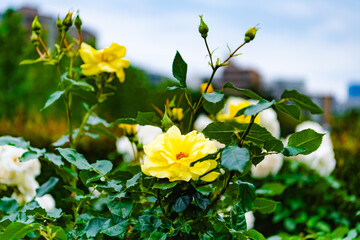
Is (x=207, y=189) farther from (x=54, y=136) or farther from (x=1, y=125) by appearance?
(x=1, y=125)

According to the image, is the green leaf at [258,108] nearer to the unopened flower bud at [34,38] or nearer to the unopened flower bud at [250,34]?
the unopened flower bud at [250,34]

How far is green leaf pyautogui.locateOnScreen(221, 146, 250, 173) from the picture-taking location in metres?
0.74

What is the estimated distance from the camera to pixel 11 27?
6430mm

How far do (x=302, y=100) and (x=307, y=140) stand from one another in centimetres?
10

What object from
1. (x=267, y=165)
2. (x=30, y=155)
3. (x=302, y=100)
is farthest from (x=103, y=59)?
(x=267, y=165)

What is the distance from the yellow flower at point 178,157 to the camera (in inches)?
33.7

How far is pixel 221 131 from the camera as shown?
875mm

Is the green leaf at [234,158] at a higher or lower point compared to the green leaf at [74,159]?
higher

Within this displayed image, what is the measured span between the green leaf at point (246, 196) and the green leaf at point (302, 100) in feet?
0.64

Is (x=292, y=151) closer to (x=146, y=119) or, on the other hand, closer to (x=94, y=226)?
(x=146, y=119)

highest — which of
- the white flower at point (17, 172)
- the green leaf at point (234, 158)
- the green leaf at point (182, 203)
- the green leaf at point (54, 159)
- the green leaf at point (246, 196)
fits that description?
the green leaf at point (234, 158)

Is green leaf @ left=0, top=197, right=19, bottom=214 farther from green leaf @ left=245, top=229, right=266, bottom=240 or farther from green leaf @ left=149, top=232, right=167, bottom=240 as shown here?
green leaf @ left=245, top=229, right=266, bottom=240

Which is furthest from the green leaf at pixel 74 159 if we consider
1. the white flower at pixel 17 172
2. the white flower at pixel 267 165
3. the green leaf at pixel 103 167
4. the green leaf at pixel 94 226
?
the white flower at pixel 267 165

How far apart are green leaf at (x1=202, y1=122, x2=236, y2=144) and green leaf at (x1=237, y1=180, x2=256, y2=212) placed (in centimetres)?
11
